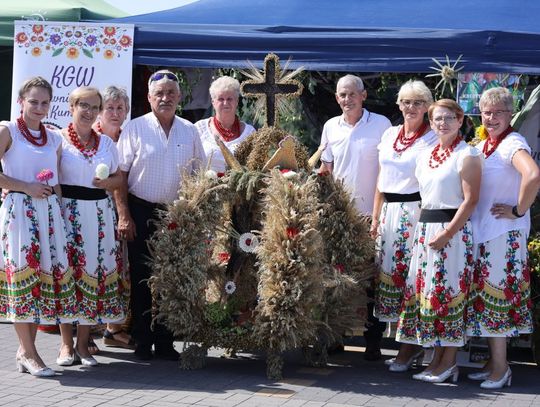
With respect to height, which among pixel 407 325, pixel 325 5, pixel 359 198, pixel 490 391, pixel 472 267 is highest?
pixel 325 5

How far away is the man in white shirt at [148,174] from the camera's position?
646cm

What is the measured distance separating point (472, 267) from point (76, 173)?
2658mm

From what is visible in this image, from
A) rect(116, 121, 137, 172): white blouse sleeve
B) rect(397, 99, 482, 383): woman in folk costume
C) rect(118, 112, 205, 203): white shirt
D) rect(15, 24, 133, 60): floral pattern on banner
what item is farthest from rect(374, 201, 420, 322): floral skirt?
rect(15, 24, 133, 60): floral pattern on banner

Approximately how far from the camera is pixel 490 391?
5836mm

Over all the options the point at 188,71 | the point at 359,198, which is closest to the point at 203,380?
the point at 359,198

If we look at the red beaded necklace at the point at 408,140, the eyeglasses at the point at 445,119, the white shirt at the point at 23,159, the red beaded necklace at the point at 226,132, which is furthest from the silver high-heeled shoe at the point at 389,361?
the white shirt at the point at 23,159

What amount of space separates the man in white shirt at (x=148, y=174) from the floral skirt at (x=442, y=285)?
171cm

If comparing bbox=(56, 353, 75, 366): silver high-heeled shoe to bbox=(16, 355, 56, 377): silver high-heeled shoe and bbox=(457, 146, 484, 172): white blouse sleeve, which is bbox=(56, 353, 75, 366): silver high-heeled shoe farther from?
bbox=(457, 146, 484, 172): white blouse sleeve

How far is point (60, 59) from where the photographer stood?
314 inches

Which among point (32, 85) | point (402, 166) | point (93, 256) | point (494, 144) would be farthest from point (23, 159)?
point (494, 144)

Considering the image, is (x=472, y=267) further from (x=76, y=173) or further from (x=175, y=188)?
(x=76, y=173)

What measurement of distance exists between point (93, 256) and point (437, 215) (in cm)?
229

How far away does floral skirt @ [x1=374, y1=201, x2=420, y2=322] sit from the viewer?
6.30 meters

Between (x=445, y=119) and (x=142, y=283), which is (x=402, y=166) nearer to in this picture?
(x=445, y=119)
